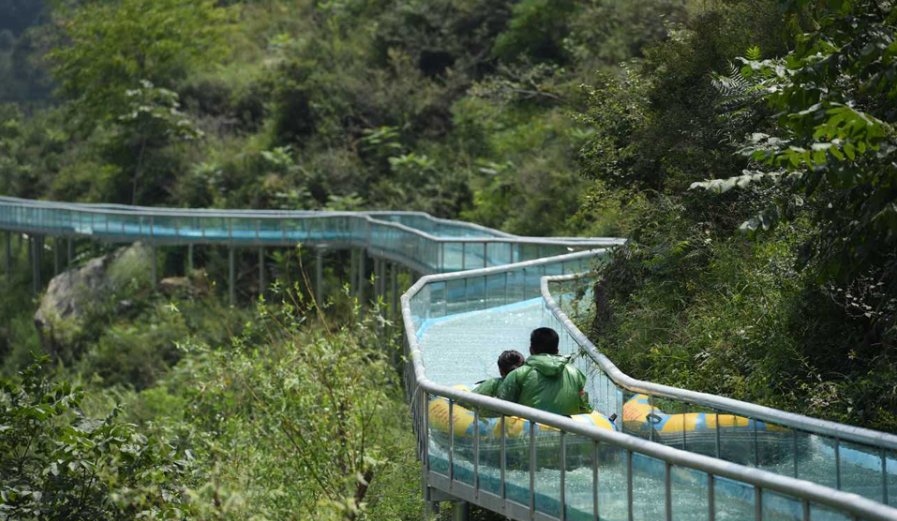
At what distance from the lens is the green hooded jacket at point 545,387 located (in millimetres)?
12211

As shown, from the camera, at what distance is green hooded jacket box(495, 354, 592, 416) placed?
40.1 feet

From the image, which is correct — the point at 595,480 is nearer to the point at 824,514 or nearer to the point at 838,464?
the point at 838,464

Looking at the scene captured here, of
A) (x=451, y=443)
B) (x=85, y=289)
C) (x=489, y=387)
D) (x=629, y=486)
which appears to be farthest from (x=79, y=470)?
(x=85, y=289)

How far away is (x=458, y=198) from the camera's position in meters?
45.6

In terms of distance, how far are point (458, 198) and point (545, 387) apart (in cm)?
3346

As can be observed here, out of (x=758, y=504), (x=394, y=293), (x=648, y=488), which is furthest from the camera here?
(x=394, y=293)

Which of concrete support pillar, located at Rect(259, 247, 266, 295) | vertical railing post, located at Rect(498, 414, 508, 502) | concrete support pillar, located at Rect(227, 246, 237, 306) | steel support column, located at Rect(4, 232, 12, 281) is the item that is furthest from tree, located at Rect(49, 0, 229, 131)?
vertical railing post, located at Rect(498, 414, 508, 502)

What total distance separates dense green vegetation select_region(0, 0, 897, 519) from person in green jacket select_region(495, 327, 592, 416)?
1.42m

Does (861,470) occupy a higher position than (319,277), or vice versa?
(861,470)

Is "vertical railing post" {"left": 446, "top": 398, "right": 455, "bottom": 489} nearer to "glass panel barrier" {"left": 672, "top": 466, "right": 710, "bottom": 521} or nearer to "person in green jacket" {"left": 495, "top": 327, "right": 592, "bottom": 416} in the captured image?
"person in green jacket" {"left": 495, "top": 327, "right": 592, "bottom": 416}

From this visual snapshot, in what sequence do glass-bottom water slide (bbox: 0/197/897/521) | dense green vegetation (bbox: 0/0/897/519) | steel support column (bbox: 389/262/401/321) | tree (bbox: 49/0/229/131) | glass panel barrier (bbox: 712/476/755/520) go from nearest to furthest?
glass panel barrier (bbox: 712/476/755/520) → glass-bottom water slide (bbox: 0/197/897/521) → dense green vegetation (bbox: 0/0/897/519) → steel support column (bbox: 389/262/401/321) → tree (bbox: 49/0/229/131)

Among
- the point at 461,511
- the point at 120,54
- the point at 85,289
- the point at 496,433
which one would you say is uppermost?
the point at 120,54

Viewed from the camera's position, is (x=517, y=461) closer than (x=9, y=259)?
Yes

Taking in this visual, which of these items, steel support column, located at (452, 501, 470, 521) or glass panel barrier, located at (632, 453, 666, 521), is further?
steel support column, located at (452, 501, 470, 521)
